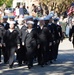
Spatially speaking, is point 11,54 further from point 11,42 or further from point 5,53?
point 5,53

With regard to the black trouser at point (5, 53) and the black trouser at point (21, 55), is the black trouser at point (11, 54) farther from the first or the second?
the black trouser at point (21, 55)

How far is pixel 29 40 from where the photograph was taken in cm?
1594

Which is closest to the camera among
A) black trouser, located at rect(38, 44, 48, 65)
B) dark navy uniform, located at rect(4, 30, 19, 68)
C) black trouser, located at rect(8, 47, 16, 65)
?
dark navy uniform, located at rect(4, 30, 19, 68)

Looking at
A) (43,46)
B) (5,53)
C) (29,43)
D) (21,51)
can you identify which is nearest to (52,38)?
(43,46)

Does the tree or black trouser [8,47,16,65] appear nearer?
black trouser [8,47,16,65]

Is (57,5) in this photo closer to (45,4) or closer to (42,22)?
(45,4)

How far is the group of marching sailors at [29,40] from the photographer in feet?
52.4

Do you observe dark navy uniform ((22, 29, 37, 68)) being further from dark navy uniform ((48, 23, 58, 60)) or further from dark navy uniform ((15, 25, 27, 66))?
dark navy uniform ((48, 23, 58, 60))

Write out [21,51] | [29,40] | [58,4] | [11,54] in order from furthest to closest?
[58,4] → [21,51] → [11,54] → [29,40]

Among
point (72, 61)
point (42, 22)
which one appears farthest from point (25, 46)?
point (72, 61)

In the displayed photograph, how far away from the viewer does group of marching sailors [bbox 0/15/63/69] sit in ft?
52.4

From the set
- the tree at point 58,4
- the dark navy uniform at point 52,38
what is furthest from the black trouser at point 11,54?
the tree at point 58,4

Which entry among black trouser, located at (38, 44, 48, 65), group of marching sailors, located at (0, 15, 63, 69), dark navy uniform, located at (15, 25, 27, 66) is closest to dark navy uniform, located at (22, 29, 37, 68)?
group of marching sailors, located at (0, 15, 63, 69)

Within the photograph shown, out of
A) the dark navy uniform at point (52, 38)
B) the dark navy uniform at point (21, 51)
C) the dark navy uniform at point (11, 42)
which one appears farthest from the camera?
the dark navy uniform at point (52, 38)
